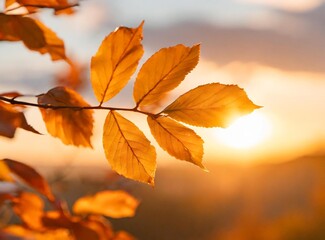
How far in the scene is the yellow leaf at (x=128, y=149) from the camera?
0.55 metres

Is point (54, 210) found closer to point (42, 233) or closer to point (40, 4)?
point (42, 233)

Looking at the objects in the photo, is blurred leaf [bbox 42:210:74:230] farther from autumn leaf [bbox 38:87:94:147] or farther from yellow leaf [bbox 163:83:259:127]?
yellow leaf [bbox 163:83:259:127]

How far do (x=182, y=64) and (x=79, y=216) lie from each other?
14.6 inches

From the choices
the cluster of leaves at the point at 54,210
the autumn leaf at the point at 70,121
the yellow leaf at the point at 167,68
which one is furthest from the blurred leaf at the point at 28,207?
the yellow leaf at the point at 167,68

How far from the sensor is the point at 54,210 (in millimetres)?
765

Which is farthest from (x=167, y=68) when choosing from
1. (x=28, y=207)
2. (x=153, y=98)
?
(x=28, y=207)

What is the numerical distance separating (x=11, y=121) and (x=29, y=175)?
0.26 ft

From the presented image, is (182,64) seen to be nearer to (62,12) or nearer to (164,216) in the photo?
(62,12)

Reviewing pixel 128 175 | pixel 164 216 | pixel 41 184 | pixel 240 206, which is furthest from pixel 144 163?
pixel 240 206

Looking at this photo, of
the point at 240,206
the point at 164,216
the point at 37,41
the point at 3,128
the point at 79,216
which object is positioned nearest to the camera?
the point at 3,128

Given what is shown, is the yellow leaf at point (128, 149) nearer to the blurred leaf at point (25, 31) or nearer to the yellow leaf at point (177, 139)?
the yellow leaf at point (177, 139)

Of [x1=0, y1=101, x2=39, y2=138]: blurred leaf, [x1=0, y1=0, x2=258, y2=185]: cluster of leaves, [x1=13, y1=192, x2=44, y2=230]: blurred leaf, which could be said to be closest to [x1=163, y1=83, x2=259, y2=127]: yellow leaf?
[x1=0, y1=0, x2=258, y2=185]: cluster of leaves

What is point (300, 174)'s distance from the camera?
20000mm

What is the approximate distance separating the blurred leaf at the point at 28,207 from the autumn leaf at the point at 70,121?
0.12 metres
